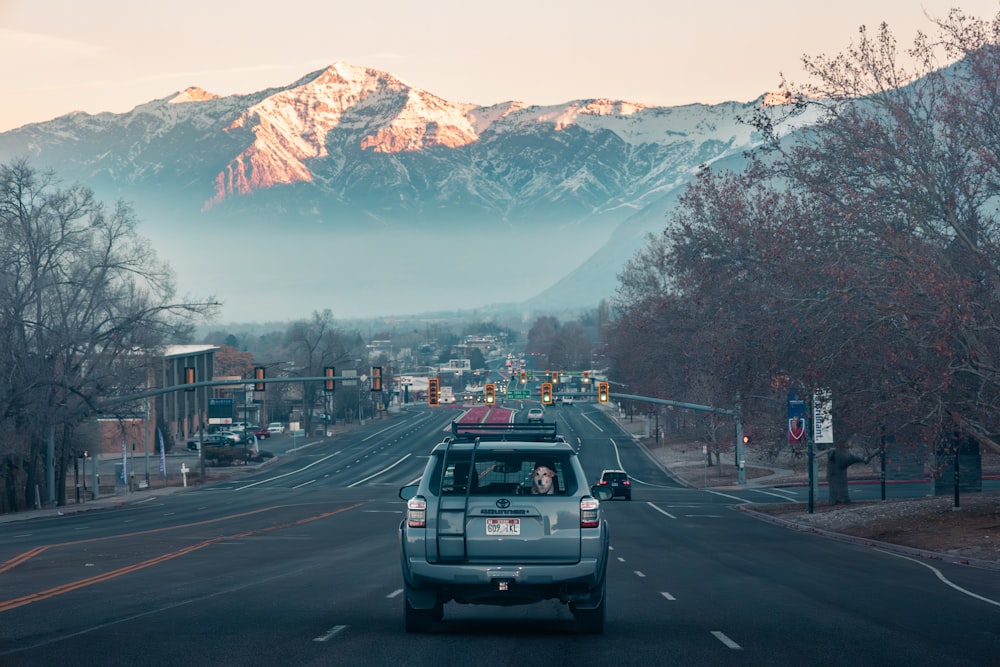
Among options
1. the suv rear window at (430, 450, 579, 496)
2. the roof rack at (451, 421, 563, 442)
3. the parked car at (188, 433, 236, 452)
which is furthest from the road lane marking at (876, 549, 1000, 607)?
the parked car at (188, 433, 236, 452)

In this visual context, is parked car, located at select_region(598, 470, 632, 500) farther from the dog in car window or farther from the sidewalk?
the dog in car window

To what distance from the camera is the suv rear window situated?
13.1m

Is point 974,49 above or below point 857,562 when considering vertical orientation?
above

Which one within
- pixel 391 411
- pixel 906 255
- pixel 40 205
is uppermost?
pixel 40 205

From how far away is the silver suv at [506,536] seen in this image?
1274cm

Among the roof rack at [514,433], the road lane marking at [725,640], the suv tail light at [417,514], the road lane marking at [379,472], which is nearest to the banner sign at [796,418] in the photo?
the road lane marking at [725,640]

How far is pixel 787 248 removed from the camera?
33.7 m

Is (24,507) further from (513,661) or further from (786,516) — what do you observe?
(513,661)

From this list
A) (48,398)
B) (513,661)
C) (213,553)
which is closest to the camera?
(513,661)

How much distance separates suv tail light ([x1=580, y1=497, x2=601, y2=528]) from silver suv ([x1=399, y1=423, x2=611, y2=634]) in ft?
0.04

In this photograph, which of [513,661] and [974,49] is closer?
[513,661]

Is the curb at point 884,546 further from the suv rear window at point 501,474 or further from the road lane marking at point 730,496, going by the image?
the suv rear window at point 501,474

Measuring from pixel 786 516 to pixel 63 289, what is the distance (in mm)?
36530

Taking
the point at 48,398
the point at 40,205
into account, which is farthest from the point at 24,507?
the point at 40,205
